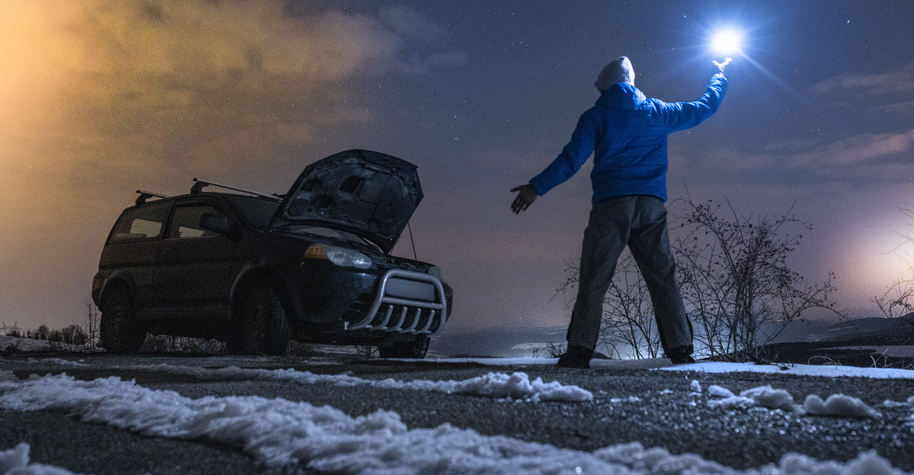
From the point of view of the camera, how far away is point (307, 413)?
2.00 m

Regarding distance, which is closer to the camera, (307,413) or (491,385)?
(307,413)

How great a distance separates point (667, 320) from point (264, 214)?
4.06 m

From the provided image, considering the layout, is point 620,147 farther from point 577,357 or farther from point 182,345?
point 182,345

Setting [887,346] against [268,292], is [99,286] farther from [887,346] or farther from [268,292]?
[887,346]

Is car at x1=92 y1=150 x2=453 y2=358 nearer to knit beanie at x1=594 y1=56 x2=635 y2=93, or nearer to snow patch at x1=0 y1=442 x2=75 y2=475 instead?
knit beanie at x1=594 y1=56 x2=635 y2=93

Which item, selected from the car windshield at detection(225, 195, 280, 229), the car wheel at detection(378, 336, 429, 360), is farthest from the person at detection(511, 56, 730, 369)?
the car windshield at detection(225, 195, 280, 229)

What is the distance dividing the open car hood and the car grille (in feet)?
3.32

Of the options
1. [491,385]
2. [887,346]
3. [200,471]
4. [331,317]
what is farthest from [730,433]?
[887,346]

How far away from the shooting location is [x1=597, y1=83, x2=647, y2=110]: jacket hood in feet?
14.7

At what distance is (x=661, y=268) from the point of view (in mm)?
4418

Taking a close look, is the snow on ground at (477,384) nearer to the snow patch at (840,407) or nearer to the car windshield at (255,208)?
the snow patch at (840,407)

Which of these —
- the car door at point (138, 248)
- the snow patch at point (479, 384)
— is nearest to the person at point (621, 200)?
the snow patch at point (479, 384)

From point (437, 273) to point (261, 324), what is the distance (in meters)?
1.67

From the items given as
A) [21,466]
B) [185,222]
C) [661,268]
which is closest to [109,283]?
[185,222]
